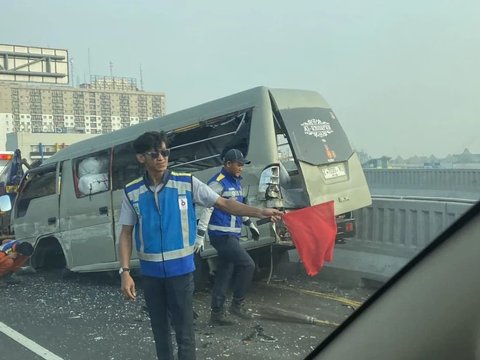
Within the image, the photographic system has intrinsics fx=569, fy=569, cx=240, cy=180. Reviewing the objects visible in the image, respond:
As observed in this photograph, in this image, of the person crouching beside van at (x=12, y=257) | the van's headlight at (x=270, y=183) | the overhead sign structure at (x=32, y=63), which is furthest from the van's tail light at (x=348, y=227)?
the overhead sign structure at (x=32, y=63)

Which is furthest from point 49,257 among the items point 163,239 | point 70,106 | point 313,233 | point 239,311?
point 70,106

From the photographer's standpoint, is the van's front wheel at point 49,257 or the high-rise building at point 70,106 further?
the high-rise building at point 70,106

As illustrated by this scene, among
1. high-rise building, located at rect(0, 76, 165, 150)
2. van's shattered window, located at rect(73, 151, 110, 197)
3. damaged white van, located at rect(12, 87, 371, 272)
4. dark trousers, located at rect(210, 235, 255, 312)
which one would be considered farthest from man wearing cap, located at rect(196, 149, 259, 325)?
high-rise building, located at rect(0, 76, 165, 150)

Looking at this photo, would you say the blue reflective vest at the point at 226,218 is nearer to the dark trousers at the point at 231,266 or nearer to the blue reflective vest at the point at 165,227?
the dark trousers at the point at 231,266

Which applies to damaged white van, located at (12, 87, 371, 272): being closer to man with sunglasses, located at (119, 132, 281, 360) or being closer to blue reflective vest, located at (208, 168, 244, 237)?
blue reflective vest, located at (208, 168, 244, 237)

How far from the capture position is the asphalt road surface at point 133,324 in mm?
5117

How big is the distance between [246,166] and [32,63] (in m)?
18.3

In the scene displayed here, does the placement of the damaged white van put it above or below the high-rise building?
below

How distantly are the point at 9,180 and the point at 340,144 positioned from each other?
731 centimetres

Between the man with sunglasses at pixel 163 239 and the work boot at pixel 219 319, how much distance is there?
1.64 m

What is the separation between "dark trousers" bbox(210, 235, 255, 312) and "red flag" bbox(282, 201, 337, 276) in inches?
39.2

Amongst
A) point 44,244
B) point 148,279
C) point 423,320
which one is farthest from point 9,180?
point 423,320

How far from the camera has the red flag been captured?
5.09 m

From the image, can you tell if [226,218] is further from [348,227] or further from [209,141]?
[348,227]
